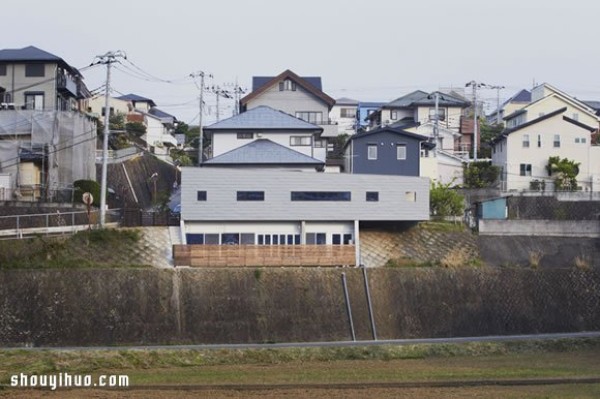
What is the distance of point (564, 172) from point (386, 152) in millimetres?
10256

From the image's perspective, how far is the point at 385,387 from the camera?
22156 mm

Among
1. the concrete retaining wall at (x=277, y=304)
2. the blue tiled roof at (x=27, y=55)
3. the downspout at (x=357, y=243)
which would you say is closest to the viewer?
the concrete retaining wall at (x=277, y=304)

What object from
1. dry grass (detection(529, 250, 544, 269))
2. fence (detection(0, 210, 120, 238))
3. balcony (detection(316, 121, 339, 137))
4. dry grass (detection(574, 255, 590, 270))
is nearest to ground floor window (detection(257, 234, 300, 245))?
fence (detection(0, 210, 120, 238))

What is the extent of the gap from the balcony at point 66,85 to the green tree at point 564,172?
2636 cm

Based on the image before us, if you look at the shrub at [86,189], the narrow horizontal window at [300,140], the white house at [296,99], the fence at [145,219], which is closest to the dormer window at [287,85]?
the white house at [296,99]

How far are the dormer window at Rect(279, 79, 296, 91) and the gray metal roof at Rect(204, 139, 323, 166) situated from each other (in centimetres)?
954

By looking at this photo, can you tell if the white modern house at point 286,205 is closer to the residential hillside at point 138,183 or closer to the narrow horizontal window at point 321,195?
the narrow horizontal window at point 321,195

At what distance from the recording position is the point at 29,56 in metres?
50.2

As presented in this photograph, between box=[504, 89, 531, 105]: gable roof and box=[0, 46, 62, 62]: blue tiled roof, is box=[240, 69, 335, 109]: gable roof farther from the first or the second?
box=[504, 89, 531, 105]: gable roof

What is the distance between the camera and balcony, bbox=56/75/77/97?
5033 cm

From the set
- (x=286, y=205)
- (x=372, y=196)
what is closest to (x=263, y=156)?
(x=286, y=205)

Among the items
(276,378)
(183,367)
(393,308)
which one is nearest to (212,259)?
(393,308)

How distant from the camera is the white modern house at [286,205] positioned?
131ft

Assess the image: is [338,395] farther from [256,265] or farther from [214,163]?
[214,163]
